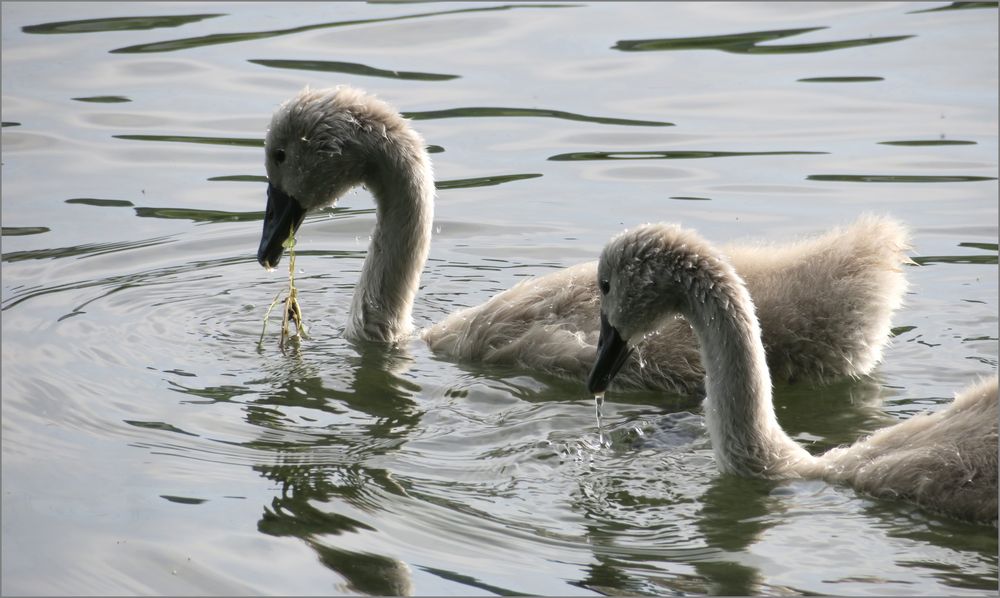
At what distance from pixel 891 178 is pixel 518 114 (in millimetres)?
3234

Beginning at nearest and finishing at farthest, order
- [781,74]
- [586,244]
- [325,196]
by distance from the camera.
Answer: [325,196]
[586,244]
[781,74]

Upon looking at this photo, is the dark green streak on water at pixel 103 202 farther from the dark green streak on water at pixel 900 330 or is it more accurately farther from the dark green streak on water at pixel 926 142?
the dark green streak on water at pixel 926 142

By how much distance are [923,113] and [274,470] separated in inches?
301

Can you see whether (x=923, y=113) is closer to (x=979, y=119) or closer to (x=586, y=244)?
(x=979, y=119)

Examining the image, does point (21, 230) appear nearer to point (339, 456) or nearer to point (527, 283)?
point (527, 283)

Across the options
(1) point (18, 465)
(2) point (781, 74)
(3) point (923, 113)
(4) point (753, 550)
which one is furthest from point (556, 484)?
(2) point (781, 74)

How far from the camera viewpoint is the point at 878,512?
6.05m

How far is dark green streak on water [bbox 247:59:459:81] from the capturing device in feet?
44.6

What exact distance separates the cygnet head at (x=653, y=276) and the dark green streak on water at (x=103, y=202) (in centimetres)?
524

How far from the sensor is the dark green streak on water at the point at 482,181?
11430mm

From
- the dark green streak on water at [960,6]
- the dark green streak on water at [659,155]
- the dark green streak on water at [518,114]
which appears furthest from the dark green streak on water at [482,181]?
the dark green streak on water at [960,6]

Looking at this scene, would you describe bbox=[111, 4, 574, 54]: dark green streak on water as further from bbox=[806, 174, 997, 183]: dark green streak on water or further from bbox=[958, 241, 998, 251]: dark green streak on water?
bbox=[958, 241, 998, 251]: dark green streak on water

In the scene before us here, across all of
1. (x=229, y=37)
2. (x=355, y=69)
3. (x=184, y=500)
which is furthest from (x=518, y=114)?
(x=184, y=500)

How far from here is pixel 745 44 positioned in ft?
47.7
